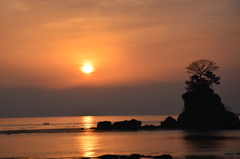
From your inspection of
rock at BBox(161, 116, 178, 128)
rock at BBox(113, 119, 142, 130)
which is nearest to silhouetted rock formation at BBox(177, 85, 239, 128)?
rock at BBox(161, 116, 178, 128)

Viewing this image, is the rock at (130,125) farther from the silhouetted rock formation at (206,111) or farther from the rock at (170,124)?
the silhouetted rock formation at (206,111)

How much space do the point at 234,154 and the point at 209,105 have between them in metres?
57.9

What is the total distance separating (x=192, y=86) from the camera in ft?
397

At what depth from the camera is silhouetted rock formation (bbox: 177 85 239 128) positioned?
4560 inches

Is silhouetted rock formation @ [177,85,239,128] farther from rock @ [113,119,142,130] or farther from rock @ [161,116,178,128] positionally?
rock @ [113,119,142,130]

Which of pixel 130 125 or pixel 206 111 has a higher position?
pixel 206 111

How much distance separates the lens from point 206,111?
11569cm

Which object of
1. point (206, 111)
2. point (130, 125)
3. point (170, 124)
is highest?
point (206, 111)

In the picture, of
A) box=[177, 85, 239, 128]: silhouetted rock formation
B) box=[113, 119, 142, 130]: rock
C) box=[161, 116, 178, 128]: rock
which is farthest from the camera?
box=[113, 119, 142, 130]: rock

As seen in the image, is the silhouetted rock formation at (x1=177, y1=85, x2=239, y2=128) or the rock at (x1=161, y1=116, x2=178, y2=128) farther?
the rock at (x1=161, y1=116, x2=178, y2=128)

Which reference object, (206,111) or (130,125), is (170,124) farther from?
(206,111)

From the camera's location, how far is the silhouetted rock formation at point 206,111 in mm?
115812

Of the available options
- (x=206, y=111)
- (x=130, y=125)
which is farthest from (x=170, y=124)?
(x=206, y=111)

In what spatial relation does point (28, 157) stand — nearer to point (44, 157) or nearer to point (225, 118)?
point (44, 157)
